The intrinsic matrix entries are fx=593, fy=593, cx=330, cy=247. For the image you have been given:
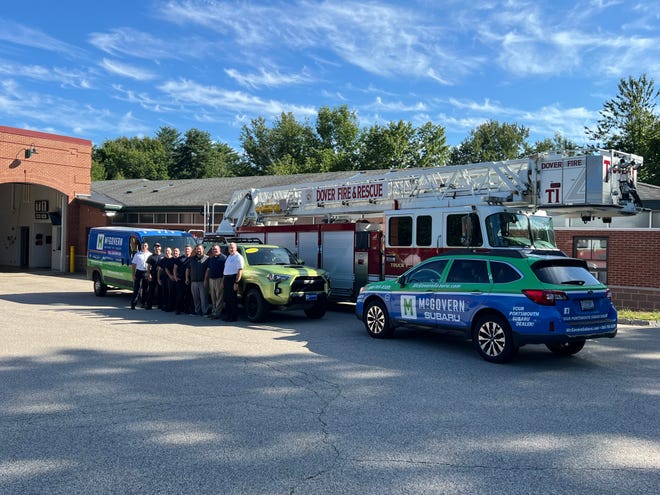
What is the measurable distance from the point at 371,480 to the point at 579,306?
5157 millimetres

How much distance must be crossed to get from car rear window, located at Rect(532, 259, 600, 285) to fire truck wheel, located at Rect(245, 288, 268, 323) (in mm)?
6248

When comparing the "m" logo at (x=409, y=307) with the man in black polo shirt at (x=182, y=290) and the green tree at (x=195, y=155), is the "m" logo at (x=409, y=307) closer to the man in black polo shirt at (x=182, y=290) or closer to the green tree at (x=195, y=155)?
the man in black polo shirt at (x=182, y=290)

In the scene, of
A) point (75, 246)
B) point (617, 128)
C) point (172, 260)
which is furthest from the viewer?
point (617, 128)

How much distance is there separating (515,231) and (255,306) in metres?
5.73

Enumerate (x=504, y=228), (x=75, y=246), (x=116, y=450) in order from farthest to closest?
(x=75, y=246) → (x=504, y=228) → (x=116, y=450)

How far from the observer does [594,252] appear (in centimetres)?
1895

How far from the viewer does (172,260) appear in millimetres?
14977

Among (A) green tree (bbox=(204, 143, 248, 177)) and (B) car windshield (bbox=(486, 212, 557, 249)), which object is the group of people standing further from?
(A) green tree (bbox=(204, 143, 248, 177))

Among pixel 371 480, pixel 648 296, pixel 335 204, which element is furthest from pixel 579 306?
pixel 648 296

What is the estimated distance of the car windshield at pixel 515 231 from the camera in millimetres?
11812

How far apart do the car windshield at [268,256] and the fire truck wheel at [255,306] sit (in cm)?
101

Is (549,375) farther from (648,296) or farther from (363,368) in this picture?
(648,296)

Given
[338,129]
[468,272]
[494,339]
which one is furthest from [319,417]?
[338,129]

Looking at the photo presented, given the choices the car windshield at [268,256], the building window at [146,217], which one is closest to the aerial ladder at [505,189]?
the car windshield at [268,256]
